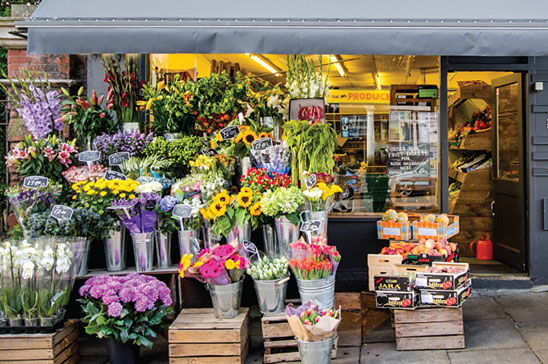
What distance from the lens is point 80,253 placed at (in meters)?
4.87

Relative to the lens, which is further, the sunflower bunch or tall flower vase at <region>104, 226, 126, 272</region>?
tall flower vase at <region>104, 226, 126, 272</region>

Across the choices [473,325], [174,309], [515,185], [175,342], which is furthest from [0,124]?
[515,185]

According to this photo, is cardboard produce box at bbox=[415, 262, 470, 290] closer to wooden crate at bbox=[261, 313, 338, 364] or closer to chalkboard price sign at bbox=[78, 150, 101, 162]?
wooden crate at bbox=[261, 313, 338, 364]

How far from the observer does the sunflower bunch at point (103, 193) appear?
5012mm

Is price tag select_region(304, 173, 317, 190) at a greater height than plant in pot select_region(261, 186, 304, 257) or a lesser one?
greater

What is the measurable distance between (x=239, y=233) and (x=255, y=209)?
0.27 meters

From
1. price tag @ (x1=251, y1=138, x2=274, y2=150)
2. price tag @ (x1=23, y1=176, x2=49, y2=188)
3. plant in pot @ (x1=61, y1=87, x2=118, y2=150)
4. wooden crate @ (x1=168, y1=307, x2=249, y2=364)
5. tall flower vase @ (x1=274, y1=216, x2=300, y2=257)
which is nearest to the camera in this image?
wooden crate @ (x1=168, y1=307, x2=249, y2=364)

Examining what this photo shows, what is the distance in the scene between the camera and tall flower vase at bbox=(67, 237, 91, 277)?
4.77 metres

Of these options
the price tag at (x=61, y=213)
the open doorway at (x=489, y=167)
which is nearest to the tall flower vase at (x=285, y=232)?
the price tag at (x=61, y=213)

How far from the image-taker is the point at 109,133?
6.12 m

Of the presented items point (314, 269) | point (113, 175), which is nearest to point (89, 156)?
point (113, 175)

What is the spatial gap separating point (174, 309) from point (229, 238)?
79cm

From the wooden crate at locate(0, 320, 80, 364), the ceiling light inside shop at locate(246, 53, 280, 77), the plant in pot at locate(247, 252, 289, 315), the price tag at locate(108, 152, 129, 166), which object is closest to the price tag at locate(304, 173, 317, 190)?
the plant in pot at locate(247, 252, 289, 315)

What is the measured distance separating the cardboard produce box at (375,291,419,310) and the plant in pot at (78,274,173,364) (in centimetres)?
173
